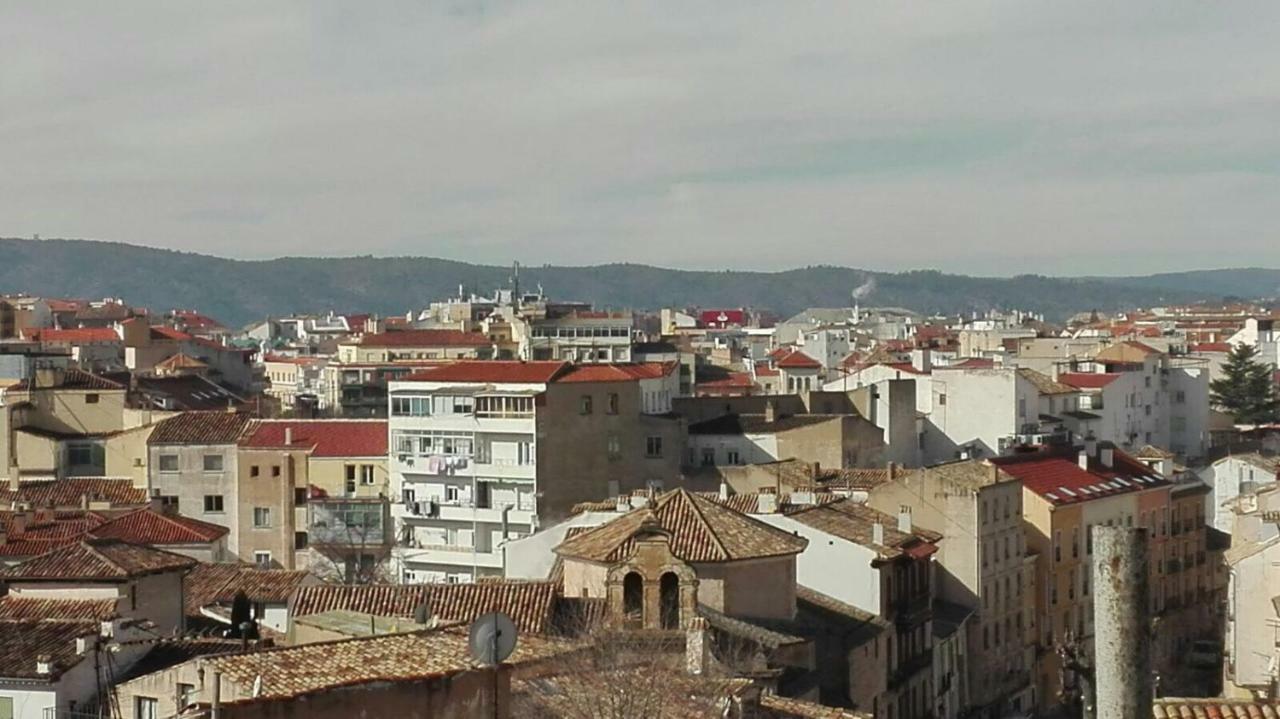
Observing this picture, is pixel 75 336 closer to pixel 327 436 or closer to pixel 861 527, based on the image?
pixel 327 436

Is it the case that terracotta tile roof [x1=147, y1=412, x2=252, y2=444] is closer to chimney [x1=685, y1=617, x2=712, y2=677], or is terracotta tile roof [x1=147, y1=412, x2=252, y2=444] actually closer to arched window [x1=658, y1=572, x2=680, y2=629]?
arched window [x1=658, y1=572, x2=680, y2=629]

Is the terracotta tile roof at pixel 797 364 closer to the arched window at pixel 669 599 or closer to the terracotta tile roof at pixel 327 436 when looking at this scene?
the terracotta tile roof at pixel 327 436

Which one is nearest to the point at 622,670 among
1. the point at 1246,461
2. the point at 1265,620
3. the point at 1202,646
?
the point at 1265,620

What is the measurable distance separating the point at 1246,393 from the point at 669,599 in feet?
309

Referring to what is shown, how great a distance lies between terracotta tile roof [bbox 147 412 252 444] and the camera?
89125mm

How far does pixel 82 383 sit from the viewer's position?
100500 millimetres

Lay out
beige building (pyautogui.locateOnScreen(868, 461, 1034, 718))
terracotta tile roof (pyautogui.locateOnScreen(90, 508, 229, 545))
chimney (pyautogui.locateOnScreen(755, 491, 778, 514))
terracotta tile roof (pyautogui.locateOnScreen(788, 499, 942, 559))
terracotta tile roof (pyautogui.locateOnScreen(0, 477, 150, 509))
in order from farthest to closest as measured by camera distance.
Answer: terracotta tile roof (pyautogui.locateOnScreen(0, 477, 150, 509))
beige building (pyautogui.locateOnScreen(868, 461, 1034, 718))
terracotta tile roof (pyautogui.locateOnScreen(90, 508, 229, 545))
chimney (pyautogui.locateOnScreen(755, 491, 778, 514))
terracotta tile roof (pyautogui.locateOnScreen(788, 499, 942, 559))

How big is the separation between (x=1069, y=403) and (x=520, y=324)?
56111 mm

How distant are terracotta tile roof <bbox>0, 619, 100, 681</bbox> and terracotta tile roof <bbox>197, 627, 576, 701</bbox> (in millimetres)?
7799

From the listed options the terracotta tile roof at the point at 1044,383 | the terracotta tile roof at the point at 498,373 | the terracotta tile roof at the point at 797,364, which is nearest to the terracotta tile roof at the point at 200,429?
the terracotta tile roof at the point at 498,373

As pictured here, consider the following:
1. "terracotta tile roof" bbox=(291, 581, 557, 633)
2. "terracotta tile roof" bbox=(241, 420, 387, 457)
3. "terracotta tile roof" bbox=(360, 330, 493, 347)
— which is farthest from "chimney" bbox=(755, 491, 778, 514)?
"terracotta tile roof" bbox=(360, 330, 493, 347)

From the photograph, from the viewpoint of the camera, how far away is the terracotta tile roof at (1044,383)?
329 feet

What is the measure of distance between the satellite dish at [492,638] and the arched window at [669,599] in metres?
15.3

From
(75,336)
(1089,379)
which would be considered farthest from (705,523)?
(75,336)
